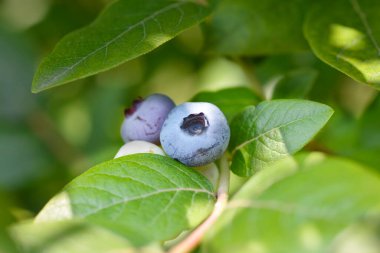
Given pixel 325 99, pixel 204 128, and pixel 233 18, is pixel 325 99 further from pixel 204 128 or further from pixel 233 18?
pixel 204 128

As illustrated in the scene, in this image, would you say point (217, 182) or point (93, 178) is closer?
point (93, 178)

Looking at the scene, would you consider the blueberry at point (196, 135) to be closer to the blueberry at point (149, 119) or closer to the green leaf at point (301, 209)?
the blueberry at point (149, 119)

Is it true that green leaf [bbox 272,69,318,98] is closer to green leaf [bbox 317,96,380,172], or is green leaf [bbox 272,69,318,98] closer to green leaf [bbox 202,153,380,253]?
green leaf [bbox 317,96,380,172]

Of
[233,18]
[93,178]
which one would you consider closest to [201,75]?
[233,18]

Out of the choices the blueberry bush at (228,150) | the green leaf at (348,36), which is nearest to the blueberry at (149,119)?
the blueberry bush at (228,150)

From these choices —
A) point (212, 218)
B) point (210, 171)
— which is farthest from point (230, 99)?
point (212, 218)

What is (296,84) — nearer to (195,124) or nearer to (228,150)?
(228,150)
